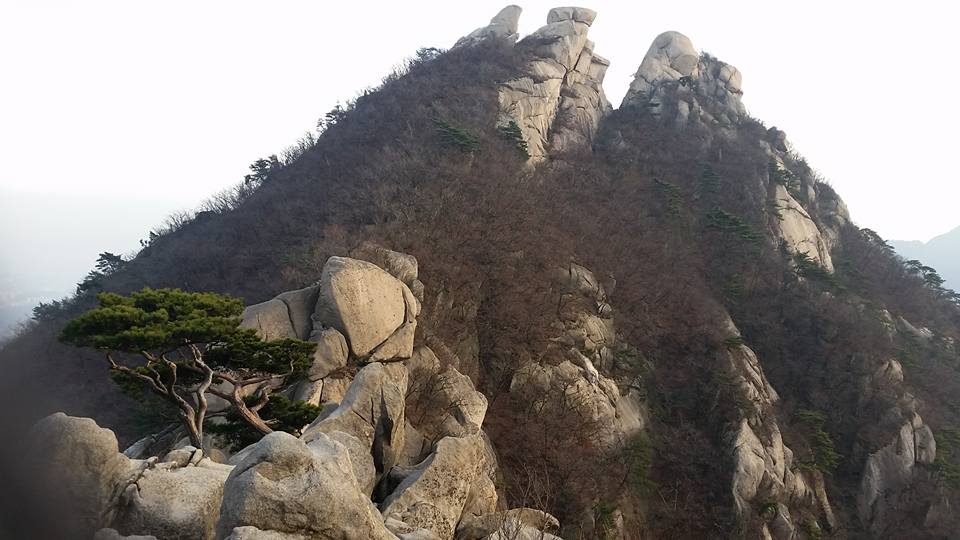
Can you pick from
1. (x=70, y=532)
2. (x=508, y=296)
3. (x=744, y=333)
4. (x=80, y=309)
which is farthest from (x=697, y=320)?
(x=80, y=309)

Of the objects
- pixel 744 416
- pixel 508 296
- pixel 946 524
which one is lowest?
pixel 946 524

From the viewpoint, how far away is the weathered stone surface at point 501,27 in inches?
2046

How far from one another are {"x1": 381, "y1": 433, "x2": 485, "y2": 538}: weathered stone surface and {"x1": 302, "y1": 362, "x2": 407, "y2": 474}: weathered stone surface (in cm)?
134

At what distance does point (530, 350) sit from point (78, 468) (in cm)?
1772

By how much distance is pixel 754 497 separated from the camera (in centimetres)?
2159

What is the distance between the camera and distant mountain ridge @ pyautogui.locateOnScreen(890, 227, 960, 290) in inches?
6289

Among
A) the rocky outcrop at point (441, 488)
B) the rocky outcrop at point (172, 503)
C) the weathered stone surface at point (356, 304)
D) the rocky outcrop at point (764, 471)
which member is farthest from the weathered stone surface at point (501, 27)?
the rocky outcrop at point (172, 503)

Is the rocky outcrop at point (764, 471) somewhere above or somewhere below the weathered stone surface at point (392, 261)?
below

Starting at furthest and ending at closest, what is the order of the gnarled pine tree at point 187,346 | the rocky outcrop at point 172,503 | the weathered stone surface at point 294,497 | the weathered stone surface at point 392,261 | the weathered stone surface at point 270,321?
the weathered stone surface at point 392,261 → the weathered stone surface at point 270,321 → the gnarled pine tree at point 187,346 → the rocky outcrop at point 172,503 → the weathered stone surface at point 294,497

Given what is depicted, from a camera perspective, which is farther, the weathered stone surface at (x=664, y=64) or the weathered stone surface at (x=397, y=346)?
the weathered stone surface at (x=664, y=64)

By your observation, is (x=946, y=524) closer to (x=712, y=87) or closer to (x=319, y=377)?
(x=319, y=377)

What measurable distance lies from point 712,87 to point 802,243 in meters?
22.5

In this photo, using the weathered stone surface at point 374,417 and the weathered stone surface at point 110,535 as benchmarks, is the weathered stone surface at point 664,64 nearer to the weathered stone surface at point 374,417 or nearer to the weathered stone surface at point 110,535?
the weathered stone surface at point 374,417

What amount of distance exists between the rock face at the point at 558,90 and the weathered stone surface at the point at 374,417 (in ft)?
92.2
